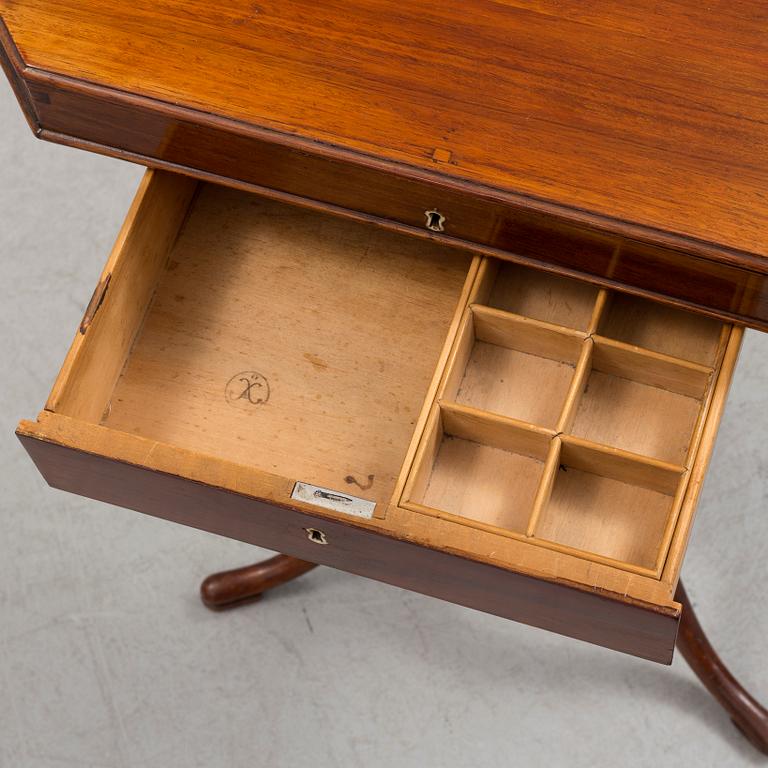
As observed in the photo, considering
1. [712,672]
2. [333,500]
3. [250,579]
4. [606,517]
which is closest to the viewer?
[333,500]

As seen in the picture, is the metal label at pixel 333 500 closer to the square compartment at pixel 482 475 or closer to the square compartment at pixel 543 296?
the square compartment at pixel 482 475

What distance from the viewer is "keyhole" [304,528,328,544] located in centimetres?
133

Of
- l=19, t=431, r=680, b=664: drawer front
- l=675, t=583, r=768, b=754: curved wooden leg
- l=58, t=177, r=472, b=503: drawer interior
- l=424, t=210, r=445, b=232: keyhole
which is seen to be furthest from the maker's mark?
l=675, t=583, r=768, b=754: curved wooden leg

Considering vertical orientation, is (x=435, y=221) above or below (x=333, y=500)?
above

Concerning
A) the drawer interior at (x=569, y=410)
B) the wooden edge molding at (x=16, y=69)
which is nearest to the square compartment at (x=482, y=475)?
the drawer interior at (x=569, y=410)

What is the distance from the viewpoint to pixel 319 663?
6.48 ft

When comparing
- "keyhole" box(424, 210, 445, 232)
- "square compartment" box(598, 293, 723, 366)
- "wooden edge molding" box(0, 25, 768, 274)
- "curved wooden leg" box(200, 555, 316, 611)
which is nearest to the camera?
"wooden edge molding" box(0, 25, 768, 274)

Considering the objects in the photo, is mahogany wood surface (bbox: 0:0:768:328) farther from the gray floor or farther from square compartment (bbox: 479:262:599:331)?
the gray floor

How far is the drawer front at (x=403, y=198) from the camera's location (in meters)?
1.29

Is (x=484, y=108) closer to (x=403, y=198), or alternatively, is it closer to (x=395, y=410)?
(x=403, y=198)

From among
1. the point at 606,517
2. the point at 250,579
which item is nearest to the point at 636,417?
the point at 606,517

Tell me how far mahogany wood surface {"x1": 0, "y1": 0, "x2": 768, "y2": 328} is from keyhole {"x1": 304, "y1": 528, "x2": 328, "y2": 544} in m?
0.33

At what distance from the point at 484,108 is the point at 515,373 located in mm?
330

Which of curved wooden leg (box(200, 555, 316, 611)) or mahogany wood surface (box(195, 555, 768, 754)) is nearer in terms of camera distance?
mahogany wood surface (box(195, 555, 768, 754))
